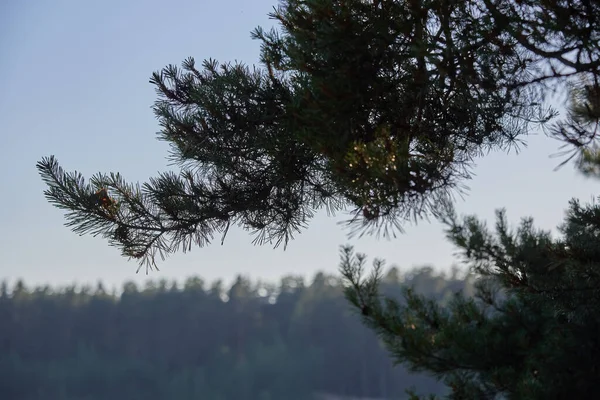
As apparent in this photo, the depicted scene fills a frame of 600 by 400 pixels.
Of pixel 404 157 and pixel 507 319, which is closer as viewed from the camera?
pixel 404 157

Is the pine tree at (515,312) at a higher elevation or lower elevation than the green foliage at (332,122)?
lower

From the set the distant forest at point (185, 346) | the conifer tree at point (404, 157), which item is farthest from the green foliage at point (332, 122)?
the distant forest at point (185, 346)

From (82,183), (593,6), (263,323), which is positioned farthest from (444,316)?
(263,323)

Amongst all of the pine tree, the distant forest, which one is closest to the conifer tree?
the pine tree

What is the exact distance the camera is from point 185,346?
128 feet

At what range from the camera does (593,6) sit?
92.9 inches

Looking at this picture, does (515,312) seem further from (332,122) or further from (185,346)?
(185,346)

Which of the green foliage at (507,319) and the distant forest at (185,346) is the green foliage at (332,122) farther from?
the distant forest at (185,346)

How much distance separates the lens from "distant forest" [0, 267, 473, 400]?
37375 mm

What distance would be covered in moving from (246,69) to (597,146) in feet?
4.39

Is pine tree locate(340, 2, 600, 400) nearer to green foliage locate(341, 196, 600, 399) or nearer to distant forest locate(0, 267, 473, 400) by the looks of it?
green foliage locate(341, 196, 600, 399)

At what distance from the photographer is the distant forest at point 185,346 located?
123 feet

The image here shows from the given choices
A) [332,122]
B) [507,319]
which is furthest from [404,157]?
[507,319]

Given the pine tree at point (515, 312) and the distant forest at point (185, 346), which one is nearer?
the pine tree at point (515, 312)
